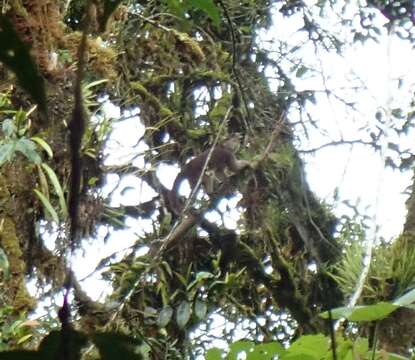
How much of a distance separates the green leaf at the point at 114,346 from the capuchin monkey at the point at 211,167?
1715 mm

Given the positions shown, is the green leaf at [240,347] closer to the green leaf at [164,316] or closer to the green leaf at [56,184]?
Result: the green leaf at [56,184]

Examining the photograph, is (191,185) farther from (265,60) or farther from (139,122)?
(265,60)

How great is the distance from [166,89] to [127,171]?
1.05ft

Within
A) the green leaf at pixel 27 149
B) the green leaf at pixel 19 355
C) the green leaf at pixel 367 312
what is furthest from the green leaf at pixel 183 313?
the green leaf at pixel 19 355

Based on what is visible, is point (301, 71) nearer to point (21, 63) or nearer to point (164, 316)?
point (164, 316)

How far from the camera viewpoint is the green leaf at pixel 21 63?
10.1 inches

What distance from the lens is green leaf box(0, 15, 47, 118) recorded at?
26 cm

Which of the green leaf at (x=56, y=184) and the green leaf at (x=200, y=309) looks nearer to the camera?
the green leaf at (x=56, y=184)

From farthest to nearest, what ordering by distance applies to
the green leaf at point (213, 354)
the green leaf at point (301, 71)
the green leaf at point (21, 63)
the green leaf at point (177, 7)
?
the green leaf at point (301, 71) → the green leaf at point (213, 354) → the green leaf at point (177, 7) → the green leaf at point (21, 63)

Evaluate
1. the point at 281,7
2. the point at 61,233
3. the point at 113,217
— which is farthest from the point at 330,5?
the point at 61,233

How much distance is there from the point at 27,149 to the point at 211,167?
2.19 feet

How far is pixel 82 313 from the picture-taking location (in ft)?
5.95

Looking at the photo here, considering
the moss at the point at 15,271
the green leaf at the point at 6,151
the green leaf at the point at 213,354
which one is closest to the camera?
the green leaf at the point at 213,354

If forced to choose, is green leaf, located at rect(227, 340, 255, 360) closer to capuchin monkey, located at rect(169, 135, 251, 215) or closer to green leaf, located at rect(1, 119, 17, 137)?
green leaf, located at rect(1, 119, 17, 137)
